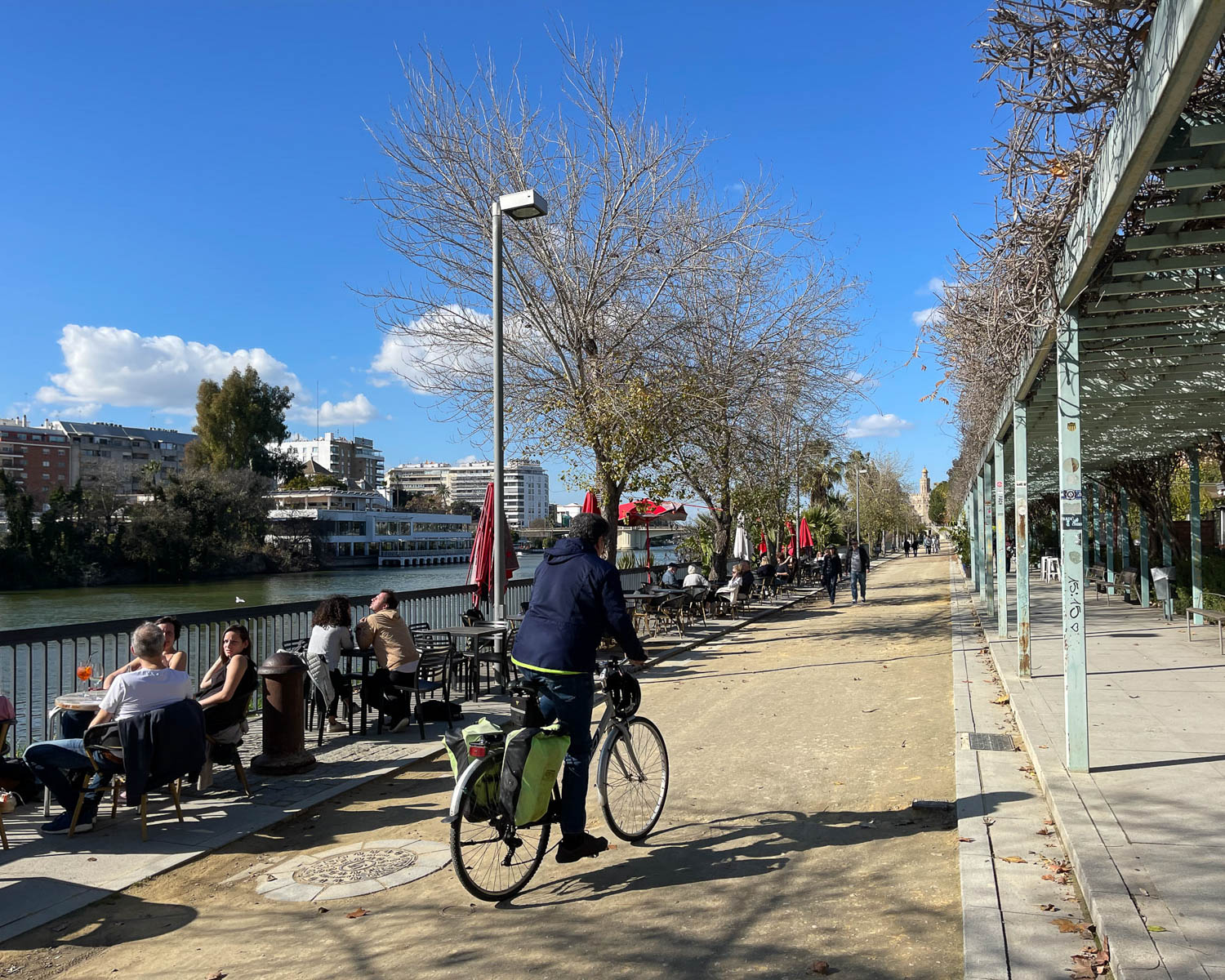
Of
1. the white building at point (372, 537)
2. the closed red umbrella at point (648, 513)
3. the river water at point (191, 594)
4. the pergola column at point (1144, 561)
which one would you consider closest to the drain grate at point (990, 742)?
the closed red umbrella at point (648, 513)

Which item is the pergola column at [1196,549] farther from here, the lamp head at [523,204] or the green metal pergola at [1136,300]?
the lamp head at [523,204]

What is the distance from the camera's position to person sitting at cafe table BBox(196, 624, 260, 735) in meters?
6.60

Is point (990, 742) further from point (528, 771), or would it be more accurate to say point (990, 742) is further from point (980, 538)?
point (980, 538)

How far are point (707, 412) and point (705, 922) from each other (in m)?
12.5

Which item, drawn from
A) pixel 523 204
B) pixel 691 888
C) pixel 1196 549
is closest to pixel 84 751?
pixel 691 888

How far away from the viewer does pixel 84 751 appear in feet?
18.8

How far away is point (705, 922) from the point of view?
420cm

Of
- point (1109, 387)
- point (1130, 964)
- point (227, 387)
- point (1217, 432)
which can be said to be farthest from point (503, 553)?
point (227, 387)

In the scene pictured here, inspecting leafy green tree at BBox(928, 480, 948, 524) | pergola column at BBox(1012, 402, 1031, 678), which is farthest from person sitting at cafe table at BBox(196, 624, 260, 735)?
leafy green tree at BBox(928, 480, 948, 524)

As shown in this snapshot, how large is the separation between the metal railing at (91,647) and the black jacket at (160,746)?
5.92ft

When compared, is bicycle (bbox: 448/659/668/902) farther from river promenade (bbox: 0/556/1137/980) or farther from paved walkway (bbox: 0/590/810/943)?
paved walkway (bbox: 0/590/810/943)

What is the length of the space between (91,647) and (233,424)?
81.3 m

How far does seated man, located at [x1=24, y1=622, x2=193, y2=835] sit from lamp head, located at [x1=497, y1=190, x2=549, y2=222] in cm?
644

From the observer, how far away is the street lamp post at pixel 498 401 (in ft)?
35.1
